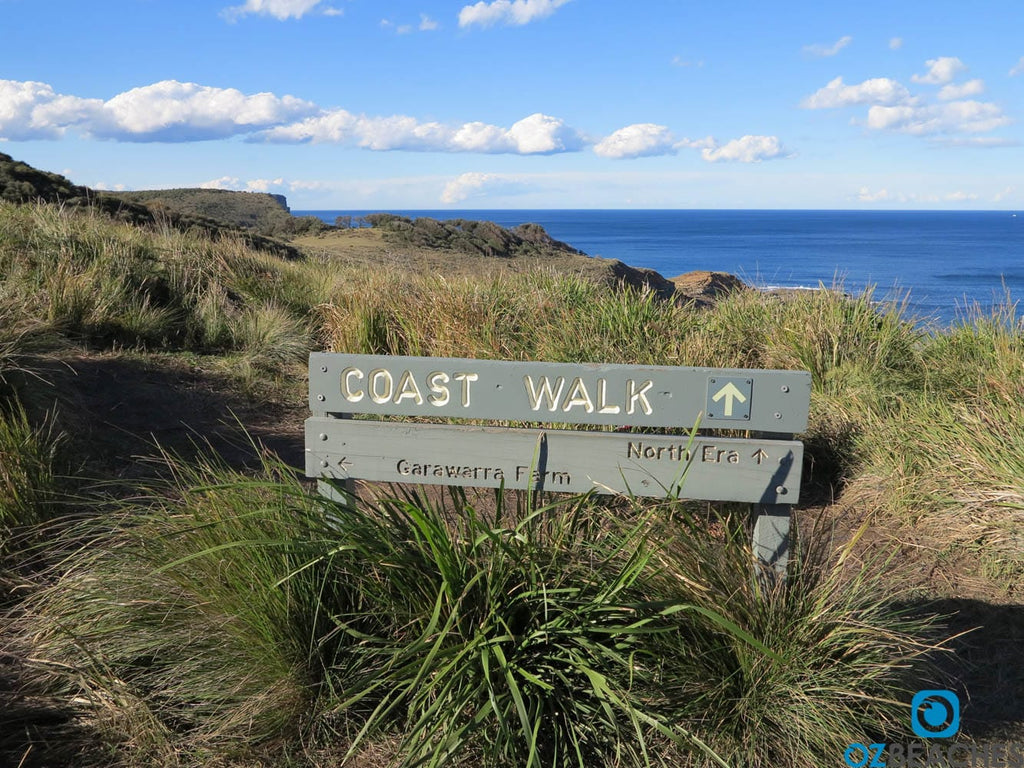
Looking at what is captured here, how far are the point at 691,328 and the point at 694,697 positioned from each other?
461cm

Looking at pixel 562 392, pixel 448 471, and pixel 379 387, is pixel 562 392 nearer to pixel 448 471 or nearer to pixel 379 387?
pixel 448 471

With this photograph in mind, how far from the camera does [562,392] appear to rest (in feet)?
10.4

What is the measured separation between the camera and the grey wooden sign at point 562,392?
10.1 ft

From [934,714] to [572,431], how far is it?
1.51m

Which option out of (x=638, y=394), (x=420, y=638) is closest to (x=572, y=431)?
(x=638, y=394)

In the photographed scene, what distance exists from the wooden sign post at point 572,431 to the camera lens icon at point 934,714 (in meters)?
0.60

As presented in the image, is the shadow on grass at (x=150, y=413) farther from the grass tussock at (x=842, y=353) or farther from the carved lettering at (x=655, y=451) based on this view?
the carved lettering at (x=655, y=451)

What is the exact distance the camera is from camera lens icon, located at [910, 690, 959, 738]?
2.85 m

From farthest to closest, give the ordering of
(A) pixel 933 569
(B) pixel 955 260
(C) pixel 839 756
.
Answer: (B) pixel 955 260
(A) pixel 933 569
(C) pixel 839 756

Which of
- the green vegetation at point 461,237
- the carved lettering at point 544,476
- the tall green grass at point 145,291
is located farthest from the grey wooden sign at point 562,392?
the green vegetation at point 461,237

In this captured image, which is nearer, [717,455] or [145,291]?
[717,455]

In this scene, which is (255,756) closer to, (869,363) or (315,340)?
(869,363)

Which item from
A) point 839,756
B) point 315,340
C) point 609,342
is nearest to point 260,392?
point 315,340

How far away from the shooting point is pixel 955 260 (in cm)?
7362
